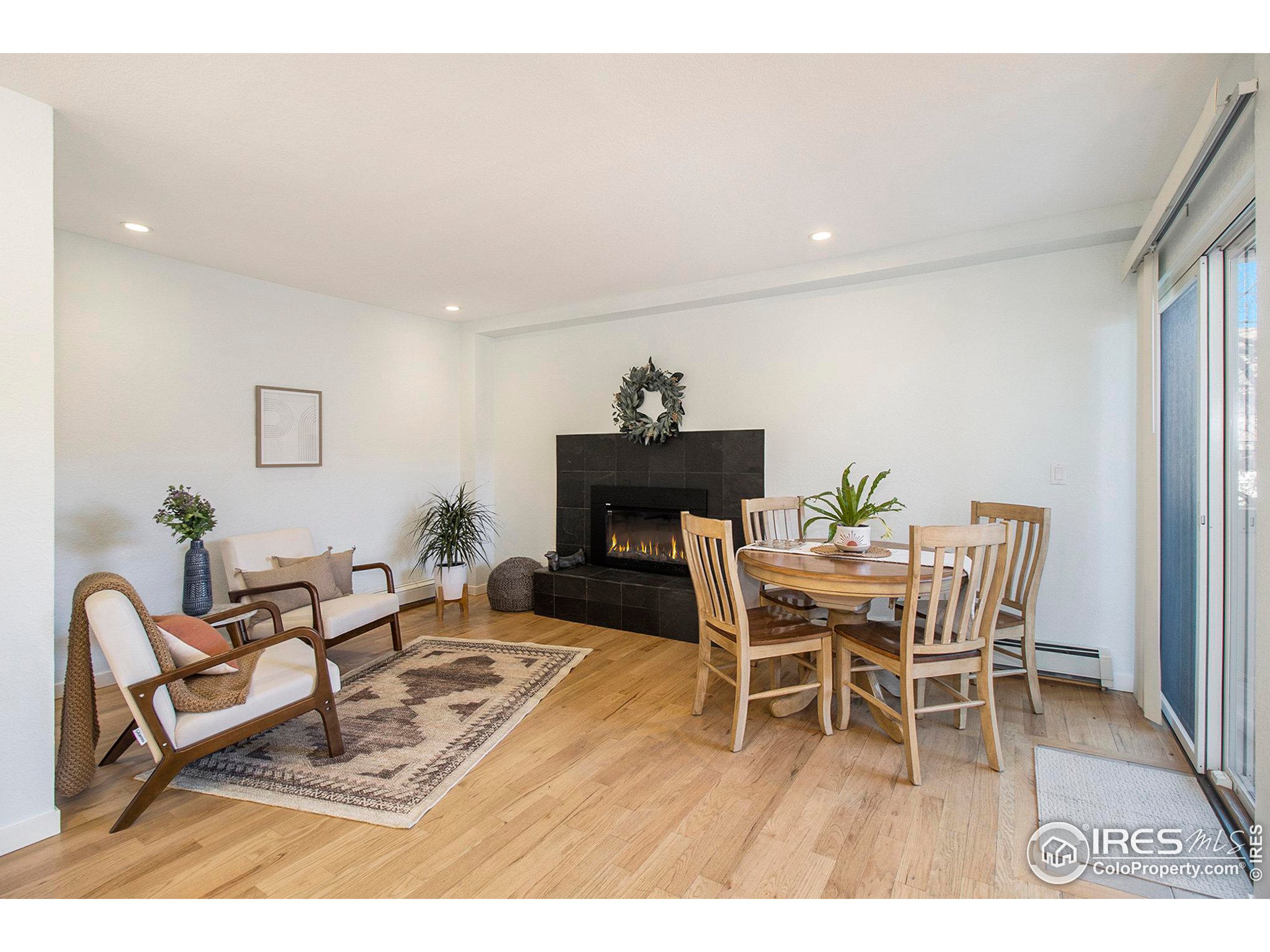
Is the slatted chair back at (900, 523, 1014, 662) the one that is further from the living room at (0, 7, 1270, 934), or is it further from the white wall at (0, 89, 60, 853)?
the white wall at (0, 89, 60, 853)

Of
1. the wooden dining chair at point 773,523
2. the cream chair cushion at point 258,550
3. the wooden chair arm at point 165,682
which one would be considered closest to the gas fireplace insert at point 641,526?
the wooden dining chair at point 773,523

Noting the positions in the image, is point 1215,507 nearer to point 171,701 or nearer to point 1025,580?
point 1025,580

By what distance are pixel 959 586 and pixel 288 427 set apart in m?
4.36

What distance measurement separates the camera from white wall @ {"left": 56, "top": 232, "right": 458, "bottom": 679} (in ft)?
10.9

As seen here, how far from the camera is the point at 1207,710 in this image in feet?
7.56

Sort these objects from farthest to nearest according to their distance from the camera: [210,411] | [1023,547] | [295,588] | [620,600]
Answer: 1. [620,600]
2. [210,411]
3. [295,588]
4. [1023,547]

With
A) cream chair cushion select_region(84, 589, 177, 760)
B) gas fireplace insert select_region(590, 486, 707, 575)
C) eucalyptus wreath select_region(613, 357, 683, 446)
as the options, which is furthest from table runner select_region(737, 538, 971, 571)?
cream chair cushion select_region(84, 589, 177, 760)

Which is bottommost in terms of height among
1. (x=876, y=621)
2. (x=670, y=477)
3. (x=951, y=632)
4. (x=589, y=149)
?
(x=876, y=621)

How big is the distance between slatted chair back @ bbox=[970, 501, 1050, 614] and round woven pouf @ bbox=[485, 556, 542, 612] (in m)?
3.36

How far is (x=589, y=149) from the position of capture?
2.39 metres

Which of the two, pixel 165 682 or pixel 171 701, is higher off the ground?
pixel 165 682

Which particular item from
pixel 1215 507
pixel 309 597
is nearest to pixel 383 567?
pixel 309 597

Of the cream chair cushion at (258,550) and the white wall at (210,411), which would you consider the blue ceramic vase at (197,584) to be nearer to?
the cream chair cushion at (258,550)
